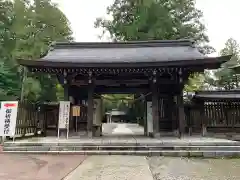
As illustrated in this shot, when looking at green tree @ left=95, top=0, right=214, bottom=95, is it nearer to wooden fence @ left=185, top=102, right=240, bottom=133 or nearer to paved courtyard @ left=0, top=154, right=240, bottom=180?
wooden fence @ left=185, top=102, right=240, bottom=133

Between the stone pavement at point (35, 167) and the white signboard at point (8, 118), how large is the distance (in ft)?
5.91

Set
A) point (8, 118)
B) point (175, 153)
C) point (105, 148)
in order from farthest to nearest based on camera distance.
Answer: point (8, 118), point (105, 148), point (175, 153)

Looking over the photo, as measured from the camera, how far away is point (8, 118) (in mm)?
11328

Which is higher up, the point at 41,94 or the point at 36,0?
the point at 36,0

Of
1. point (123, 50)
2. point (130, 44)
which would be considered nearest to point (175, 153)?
point (123, 50)

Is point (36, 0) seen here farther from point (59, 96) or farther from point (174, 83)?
point (174, 83)

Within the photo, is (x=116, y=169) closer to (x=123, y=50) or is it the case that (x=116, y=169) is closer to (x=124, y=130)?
(x=123, y=50)

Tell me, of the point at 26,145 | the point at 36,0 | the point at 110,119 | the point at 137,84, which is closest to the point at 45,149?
the point at 26,145

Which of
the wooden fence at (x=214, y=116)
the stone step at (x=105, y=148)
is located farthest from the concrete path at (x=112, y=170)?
the wooden fence at (x=214, y=116)

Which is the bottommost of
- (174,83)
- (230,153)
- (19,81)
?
(230,153)

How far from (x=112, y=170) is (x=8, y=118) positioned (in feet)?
21.2

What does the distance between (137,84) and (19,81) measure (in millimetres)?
19042

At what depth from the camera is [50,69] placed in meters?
13.0

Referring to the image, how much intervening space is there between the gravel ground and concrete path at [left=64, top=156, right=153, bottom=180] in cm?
31
